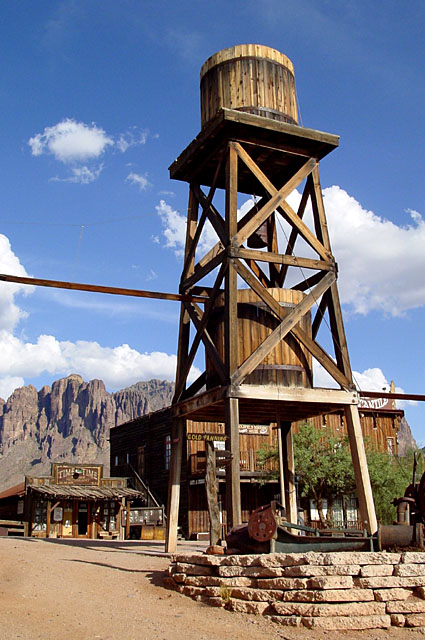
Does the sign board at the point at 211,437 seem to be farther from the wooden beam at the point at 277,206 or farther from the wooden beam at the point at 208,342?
the wooden beam at the point at 277,206

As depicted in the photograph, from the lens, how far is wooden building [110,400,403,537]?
39.4 metres

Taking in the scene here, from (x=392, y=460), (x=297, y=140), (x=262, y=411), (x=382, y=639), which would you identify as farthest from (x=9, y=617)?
(x=392, y=460)

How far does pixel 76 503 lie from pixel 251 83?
101 ft

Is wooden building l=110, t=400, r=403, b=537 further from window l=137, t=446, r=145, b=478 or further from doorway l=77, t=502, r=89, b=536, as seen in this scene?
doorway l=77, t=502, r=89, b=536

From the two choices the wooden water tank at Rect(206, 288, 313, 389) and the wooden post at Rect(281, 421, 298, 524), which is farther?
the wooden post at Rect(281, 421, 298, 524)

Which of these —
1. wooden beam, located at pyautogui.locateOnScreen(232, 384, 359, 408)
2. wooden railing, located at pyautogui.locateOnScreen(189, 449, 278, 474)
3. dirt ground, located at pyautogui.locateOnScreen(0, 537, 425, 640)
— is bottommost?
dirt ground, located at pyautogui.locateOnScreen(0, 537, 425, 640)

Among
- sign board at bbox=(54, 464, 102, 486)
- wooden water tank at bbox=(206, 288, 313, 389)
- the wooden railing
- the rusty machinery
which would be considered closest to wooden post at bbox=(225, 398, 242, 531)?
Result: wooden water tank at bbox=(206, 288, 313, 389)

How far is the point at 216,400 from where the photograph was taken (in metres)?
16.8

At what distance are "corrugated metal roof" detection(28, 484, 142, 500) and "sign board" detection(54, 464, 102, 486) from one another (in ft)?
1.17

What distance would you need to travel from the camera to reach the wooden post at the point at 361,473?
16359mm

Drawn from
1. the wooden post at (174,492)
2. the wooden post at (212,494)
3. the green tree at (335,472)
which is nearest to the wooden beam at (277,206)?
the wooden post at (174,492)

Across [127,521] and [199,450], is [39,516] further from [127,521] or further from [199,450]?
[199,450]

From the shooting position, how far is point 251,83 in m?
19.0

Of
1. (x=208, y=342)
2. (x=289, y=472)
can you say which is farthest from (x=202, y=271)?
(x=289, y=472)
